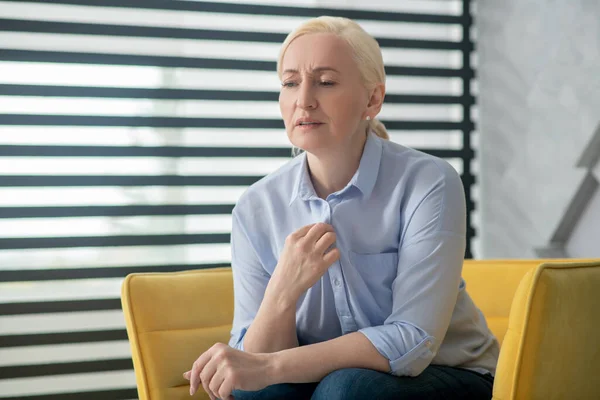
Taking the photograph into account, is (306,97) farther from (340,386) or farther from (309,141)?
(340,386)

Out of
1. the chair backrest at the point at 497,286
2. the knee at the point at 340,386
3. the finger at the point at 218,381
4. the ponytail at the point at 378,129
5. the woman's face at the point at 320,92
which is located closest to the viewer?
the knee at the point at 340,386

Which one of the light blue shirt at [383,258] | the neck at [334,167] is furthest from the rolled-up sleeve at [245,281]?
the neck at [334,167]

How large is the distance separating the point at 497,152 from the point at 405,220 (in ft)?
7.75

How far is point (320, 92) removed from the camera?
1.69 meters

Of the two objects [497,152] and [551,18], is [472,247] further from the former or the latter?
[551,18]

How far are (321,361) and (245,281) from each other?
0.36m

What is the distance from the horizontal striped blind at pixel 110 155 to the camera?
327 centimetres

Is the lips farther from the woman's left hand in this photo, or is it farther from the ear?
the woman's left hand

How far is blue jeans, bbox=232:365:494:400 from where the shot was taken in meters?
1.39

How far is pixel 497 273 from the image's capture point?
224 centimetres

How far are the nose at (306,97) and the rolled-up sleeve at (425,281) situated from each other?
314 mm

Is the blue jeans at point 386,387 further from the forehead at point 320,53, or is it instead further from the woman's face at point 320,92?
the forehead at point 320,53

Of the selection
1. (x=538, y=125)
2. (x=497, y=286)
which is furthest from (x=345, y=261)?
(x=538, y=125)

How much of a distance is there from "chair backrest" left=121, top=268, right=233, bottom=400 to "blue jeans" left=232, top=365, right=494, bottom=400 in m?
0.42
